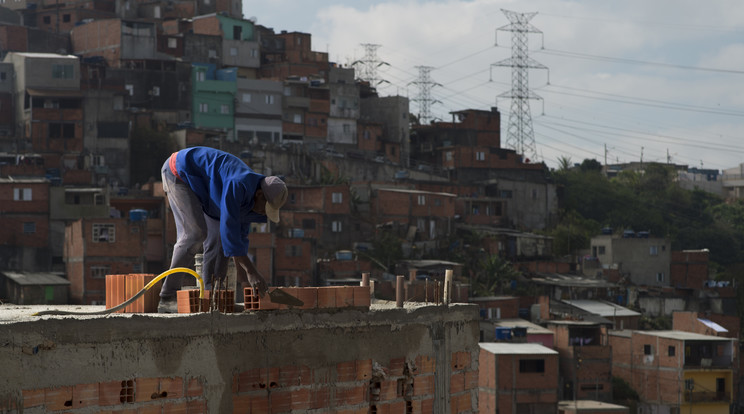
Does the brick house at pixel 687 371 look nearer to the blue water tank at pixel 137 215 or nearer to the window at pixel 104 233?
the blue water tank at pixel 137 215

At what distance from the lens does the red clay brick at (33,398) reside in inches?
238

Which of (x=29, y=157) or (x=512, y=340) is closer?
(x=512, y=340)

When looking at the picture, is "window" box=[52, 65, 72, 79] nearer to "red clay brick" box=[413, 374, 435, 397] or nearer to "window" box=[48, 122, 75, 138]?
"window" box=[48, 122, 75, 138]

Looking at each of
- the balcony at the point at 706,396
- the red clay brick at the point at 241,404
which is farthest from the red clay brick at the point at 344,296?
the balcony at the point at 706,396

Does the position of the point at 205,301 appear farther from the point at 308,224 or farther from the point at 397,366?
the point at 308,224

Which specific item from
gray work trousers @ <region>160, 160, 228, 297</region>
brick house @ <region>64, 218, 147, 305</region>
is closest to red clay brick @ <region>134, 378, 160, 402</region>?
gray work trousers @ <region>160, 160, 228, 297</region>

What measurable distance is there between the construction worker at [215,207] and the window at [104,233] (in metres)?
34.9

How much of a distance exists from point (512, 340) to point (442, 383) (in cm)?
3791

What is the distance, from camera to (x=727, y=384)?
46.7 meters

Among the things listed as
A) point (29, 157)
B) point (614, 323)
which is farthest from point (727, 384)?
point (29, 157)

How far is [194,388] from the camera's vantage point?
6941 mm

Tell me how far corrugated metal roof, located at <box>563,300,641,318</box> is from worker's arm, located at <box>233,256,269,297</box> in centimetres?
4693

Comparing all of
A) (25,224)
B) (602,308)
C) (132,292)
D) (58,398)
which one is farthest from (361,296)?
(602,308)

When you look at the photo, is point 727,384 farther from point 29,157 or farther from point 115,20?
point 115,20
